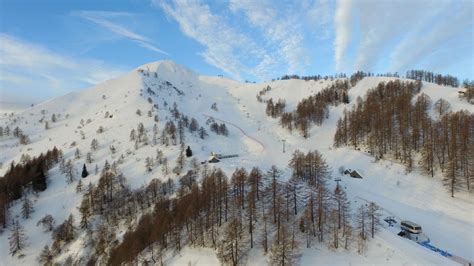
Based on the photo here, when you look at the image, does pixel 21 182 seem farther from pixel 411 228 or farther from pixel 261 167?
pixel 411 228

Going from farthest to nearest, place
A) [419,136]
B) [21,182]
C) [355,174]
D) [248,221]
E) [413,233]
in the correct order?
[21,182]
[419,136]
[355,174]
[248,221]
[413,233]

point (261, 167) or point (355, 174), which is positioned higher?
point (261, 167)

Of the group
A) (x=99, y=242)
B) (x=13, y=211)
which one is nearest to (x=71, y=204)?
(x=13, y=211)

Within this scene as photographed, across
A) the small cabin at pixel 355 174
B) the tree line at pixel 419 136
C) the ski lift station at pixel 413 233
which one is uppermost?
the tree line at pixel 419 136

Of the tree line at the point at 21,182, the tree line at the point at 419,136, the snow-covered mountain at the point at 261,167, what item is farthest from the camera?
the tree line at the point at 21,182

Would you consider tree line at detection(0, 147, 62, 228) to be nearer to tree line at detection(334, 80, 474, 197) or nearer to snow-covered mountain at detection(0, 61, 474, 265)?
snow-covered mountain at detection(0, 61, 474, 265)

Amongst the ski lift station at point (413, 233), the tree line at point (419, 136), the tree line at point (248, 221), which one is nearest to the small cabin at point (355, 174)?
the tree line at point (419, 136)

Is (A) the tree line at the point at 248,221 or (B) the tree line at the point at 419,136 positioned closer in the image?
(A) the tree line at the point at 248,221

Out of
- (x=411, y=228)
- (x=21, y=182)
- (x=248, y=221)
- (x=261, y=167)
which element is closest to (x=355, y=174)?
(x=261, y=167)

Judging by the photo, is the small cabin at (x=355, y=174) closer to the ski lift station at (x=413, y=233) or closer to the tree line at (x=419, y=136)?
the tree line at (x=419, y=136)
